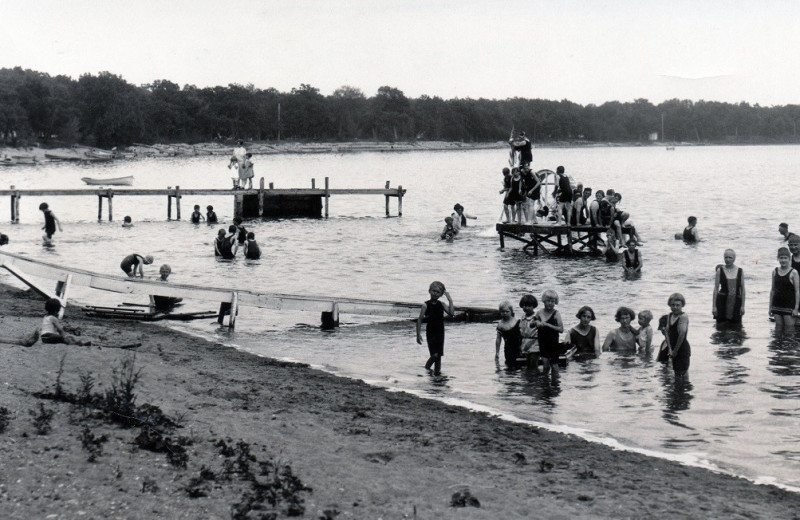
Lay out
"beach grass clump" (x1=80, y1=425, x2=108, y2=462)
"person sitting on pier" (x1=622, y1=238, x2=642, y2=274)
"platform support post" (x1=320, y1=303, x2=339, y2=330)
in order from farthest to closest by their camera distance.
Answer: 1. "person sitting on pier" (x1=622, y1=238, x2=642, y2=274)
2. "platform support post" (x1=320, y1=303, x2=339, y2=330)
3. "beach grass clump" (x1=80, y1=425, x2=108, y2=462)

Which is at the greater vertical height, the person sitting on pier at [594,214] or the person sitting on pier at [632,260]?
the person sitting on pier at [594,214]

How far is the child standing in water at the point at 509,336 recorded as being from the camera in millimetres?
13328

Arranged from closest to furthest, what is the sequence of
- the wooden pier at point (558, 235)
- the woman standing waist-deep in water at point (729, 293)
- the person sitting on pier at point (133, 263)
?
1. the woman standing waist-deep in water at point (729, 293)
2. the person sitting on pier at point (133, 263)
3. the wooden pier at point (558, 235)

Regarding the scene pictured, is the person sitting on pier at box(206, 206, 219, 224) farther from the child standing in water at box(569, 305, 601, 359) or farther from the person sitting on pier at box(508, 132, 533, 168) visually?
the child standing in water at box(569, 305, 601, 359)

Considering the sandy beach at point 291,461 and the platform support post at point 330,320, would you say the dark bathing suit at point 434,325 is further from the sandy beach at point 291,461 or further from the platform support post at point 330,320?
the platform support post at point 330,320

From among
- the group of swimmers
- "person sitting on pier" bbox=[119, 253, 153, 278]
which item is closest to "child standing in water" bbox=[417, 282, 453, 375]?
the group of swimmers

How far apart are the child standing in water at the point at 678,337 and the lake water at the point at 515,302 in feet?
0.94

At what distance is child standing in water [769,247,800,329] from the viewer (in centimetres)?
1401

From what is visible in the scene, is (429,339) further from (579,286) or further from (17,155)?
(17,155)

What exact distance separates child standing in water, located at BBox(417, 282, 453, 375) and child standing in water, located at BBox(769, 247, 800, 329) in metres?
5.11

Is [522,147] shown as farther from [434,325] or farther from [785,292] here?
[434,325]

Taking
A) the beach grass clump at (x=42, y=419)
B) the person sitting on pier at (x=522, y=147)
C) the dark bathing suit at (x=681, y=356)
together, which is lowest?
the dark bathing suit at (x=681, y=356)

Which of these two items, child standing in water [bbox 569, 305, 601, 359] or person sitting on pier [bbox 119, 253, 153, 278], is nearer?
child standing in water [bbox 569, 305, 601, 359]

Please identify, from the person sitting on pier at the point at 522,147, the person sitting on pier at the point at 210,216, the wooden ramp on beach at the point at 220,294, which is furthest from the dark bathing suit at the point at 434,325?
the person sitting on pier at the point at 210,216
